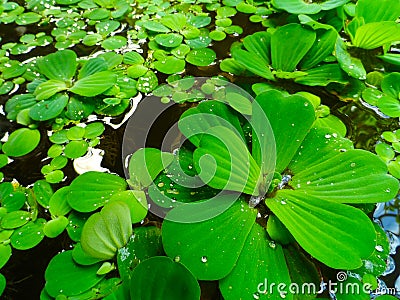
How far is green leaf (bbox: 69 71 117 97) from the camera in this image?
1.51m

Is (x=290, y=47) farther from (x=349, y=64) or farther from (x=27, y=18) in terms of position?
Answer: (x=27, y=18)

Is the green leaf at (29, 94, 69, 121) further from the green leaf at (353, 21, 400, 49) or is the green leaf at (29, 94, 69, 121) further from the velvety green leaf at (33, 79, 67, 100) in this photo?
the green leaf at (353, 21, 400, 49)

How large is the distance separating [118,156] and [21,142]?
354mm

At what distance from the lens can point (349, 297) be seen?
103 cm

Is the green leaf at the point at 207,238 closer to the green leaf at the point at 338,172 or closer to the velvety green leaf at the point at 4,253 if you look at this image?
the green leaf at the point at 338,172

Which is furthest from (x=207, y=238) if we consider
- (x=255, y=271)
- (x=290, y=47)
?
(x=290, y=47)

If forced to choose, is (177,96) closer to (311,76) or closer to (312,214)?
(311,76)

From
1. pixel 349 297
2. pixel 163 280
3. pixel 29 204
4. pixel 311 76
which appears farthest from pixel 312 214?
pixel 29 204

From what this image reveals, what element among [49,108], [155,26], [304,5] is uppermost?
[304,5]

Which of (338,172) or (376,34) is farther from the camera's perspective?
(376,34)

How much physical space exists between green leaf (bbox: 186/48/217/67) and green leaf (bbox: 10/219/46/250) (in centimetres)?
86

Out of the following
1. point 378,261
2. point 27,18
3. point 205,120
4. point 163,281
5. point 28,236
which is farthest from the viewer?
point 27,18

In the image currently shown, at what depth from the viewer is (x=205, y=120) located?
128 cm

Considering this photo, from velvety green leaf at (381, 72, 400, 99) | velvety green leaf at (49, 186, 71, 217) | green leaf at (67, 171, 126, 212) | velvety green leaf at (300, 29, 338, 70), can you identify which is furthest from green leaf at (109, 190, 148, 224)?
velvety green leaf at (381, 72, 400, 99)
